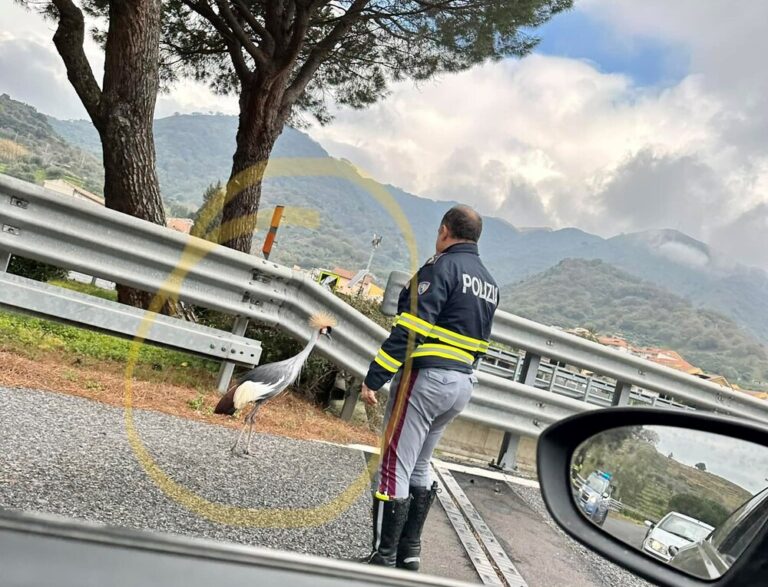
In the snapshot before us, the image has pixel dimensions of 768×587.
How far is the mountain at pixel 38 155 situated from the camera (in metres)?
3.82

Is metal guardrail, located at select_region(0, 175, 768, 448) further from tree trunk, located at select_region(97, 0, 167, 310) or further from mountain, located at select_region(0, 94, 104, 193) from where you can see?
tree trunk, located at select_region(97, 0, 167, 310)

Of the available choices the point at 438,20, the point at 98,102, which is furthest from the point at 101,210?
the point at 438,20

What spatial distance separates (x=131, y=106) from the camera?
5.25 meters

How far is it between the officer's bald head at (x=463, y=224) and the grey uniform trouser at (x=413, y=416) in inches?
22.0

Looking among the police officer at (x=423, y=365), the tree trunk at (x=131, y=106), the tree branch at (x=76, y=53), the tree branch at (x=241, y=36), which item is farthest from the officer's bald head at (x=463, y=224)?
the tree branch at (x=241, y=36)

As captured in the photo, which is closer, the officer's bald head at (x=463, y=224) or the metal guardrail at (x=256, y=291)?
the officer's bald head at (x=463, y=224)

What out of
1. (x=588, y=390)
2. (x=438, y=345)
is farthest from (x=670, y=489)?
(x=588, y=390)

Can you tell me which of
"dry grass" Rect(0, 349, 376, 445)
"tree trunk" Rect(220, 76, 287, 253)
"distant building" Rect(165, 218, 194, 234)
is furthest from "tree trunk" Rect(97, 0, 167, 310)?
"dry grass" Rect(0, 349, 376, 445)

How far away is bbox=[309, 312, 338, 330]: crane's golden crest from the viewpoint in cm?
334

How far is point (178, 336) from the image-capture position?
3314mm

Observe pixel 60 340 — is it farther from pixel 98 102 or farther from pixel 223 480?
pixel 98 102

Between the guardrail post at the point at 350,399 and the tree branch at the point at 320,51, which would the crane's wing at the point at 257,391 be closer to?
the guardrail post at the point at 350,399

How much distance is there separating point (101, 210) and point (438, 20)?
21.4 feet

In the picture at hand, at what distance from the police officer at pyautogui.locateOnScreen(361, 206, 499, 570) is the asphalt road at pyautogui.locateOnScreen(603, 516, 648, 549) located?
1.30m
